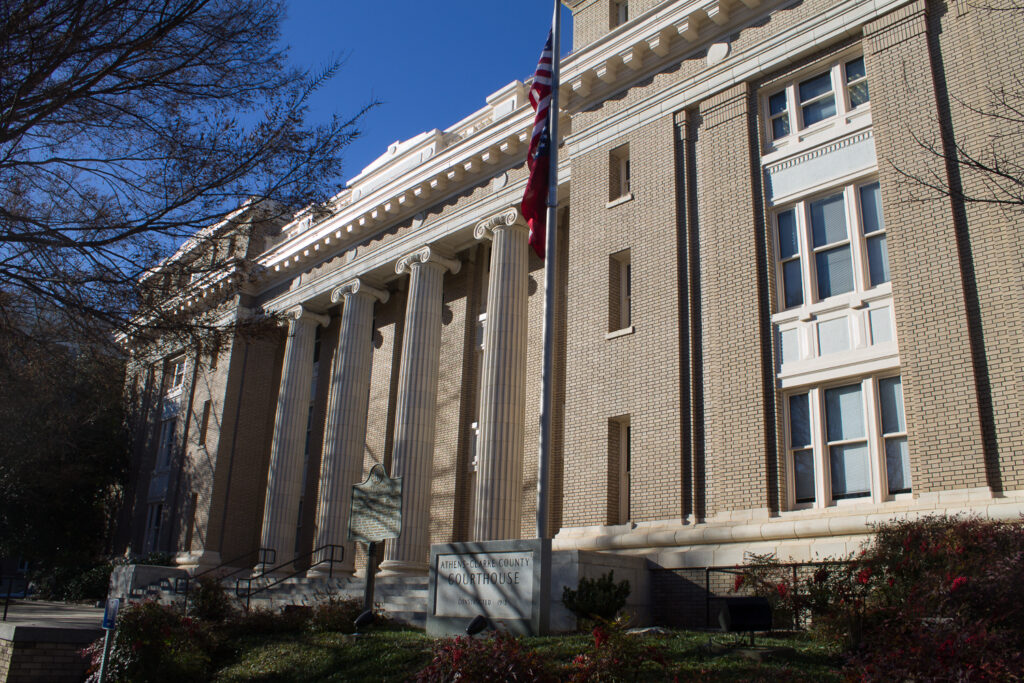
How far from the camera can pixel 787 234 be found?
1700cm

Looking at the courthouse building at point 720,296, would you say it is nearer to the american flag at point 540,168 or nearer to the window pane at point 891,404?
the window pane at point 891,404

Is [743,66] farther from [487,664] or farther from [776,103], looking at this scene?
[487,664]

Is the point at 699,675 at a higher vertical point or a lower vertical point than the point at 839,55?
lower

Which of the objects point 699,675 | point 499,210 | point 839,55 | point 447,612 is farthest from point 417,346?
point 699,675

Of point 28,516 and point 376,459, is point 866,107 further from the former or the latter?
point 28,516

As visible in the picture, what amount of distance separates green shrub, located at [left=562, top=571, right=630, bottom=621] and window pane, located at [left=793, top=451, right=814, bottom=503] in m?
3.89

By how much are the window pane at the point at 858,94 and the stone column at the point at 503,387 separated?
9355 mm

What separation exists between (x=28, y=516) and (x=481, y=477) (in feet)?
74.4

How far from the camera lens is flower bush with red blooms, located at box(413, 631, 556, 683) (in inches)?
389

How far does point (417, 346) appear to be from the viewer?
82.7 ft

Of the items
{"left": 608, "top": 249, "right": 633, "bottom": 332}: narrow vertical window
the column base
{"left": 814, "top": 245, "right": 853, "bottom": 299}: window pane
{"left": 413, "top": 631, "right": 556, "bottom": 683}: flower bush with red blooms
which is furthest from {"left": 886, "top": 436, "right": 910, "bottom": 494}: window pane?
the column base

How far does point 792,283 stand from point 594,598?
23.8 ft

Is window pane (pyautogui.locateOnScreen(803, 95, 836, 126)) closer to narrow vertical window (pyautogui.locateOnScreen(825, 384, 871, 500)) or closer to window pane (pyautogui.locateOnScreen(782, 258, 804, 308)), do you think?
window pane (pyautogui.locateOnScreen(782, 258, 804, 308))

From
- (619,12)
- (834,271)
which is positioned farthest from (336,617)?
(619,12)
